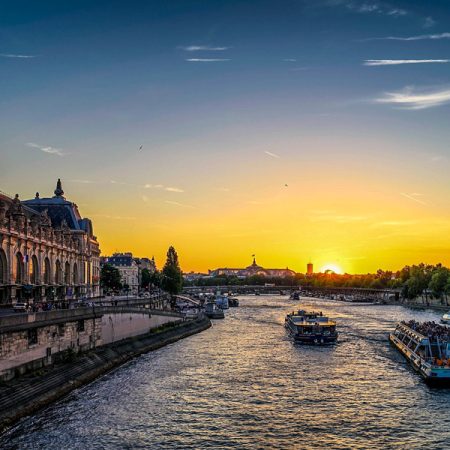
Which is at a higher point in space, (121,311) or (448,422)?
(121,311)

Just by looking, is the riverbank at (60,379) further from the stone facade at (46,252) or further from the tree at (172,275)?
the tree at (172,275)

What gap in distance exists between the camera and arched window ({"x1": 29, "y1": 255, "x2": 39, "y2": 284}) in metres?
75.4

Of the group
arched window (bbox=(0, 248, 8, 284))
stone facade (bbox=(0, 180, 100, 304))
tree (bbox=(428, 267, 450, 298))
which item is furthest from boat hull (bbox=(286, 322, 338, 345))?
tree (bbox=(428, 267, 450, 298))

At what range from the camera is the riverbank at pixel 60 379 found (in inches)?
1479

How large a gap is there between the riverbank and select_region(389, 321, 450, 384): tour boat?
94.6ft

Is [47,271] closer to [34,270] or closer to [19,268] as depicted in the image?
[34,270]

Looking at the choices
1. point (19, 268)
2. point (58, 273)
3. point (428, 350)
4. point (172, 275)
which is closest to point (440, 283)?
point (172, 275)

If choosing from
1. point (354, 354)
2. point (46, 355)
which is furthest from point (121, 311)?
point (354, 354)

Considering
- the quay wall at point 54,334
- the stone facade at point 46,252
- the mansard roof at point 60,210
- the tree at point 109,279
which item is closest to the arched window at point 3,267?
the stone facade at point 46,252

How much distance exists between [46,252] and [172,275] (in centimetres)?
10906

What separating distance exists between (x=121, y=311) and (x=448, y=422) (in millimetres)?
39603

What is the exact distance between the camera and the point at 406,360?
2559 inches

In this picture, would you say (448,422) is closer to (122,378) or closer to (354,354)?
(122,378)

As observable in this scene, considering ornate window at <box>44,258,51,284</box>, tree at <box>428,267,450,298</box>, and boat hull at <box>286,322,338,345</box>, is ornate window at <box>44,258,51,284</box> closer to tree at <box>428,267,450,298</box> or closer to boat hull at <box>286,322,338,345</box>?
boat hull at <box>286,322,338,345</box>
